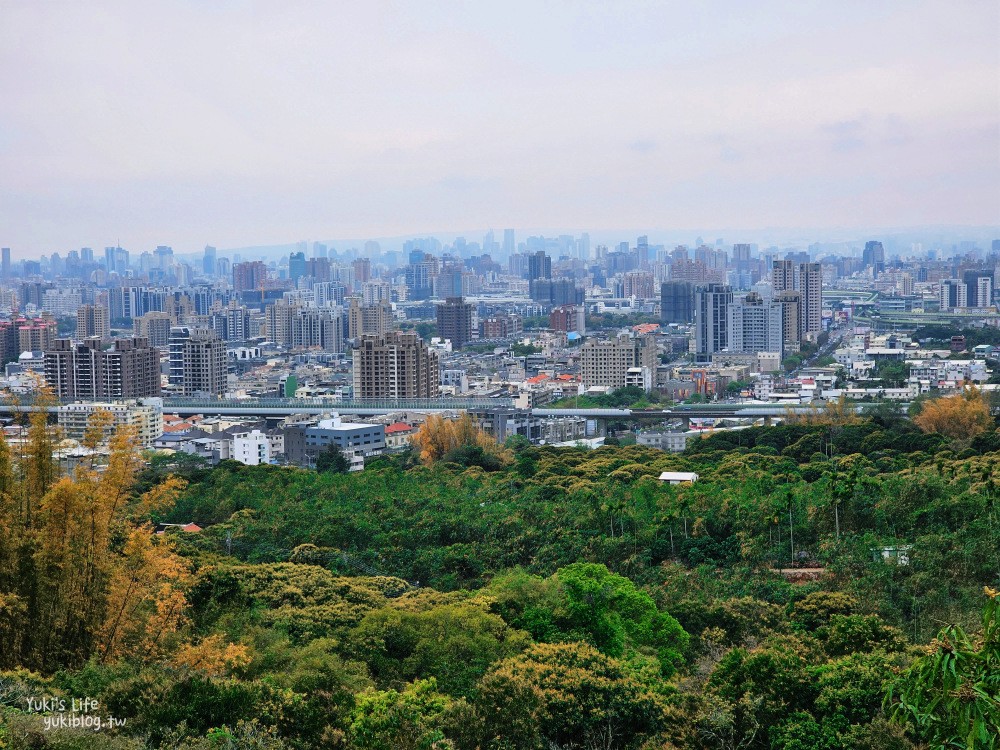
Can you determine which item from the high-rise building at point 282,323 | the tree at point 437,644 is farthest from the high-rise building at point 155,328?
the tree at point 437,644

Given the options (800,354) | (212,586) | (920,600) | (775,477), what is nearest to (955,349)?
(800,354)

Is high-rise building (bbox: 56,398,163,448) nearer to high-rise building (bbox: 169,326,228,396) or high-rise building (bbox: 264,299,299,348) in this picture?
high-rise building (bbox: 169,326,228,396)

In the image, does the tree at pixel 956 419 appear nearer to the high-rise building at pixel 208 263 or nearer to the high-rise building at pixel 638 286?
the high-rise building at pixel 638 286

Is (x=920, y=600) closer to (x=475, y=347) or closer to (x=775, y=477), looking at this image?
(x=775, y=477)

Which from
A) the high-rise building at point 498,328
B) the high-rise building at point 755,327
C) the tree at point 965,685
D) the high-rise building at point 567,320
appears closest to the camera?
the tree at point 965,685

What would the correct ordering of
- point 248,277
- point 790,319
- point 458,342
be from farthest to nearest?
point 248,277 < point 458,342 < point 790,319

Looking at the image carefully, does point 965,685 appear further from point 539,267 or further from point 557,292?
point 539,267

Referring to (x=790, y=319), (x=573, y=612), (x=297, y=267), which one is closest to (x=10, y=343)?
(x=790, y=319)
